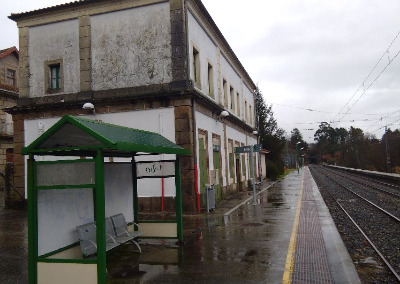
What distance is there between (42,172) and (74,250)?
70.7 inches

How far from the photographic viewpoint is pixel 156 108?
14430 mm

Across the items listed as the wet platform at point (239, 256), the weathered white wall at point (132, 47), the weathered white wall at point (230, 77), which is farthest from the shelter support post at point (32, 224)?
the weathered white wall at point (230, 77)

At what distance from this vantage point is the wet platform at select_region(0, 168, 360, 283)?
6.01 meters

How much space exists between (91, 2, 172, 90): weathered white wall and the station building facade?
42mm

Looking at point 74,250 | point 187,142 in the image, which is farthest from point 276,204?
point 74,250

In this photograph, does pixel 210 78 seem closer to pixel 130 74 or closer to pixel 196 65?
pixel 196 65

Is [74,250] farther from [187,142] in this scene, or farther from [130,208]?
[187,142]

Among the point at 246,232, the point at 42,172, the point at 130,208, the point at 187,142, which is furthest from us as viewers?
the point at 187,142

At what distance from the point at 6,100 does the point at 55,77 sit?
1443cm

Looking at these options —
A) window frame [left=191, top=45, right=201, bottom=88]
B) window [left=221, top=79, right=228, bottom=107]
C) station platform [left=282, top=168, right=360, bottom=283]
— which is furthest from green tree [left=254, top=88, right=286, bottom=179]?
station platform [left=282, top=168, right=360, bottom=283]

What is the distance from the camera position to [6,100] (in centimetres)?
2812

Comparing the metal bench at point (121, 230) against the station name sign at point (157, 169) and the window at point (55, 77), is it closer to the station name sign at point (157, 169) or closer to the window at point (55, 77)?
the station name sign at point (157, 169)

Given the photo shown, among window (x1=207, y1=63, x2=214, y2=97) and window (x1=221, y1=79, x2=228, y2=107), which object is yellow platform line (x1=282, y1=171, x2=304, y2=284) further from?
window (x1=221, y1=79, x2=228, y2=107)

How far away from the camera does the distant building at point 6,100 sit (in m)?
27.8
